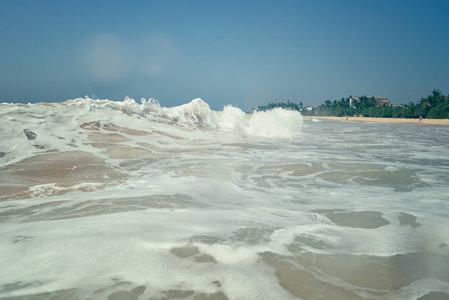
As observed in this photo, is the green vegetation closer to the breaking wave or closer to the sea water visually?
the breaking wave

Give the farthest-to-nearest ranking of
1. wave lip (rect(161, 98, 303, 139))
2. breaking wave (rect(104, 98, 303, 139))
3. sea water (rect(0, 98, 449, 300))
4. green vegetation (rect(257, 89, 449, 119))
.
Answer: green vegetation (rect(257, 89, 449, 119))
wave lip (rect(161, 98, 303, 139))
breaking wave (rect(104, 98, 303, 139))
sea water (rect(0, 98, 449, 300))

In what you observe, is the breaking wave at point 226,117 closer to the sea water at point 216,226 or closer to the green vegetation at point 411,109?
the sea water at point 216,226

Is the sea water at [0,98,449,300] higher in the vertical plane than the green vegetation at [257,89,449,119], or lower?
lower

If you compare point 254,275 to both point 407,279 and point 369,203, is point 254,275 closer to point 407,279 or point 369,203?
point 407,279

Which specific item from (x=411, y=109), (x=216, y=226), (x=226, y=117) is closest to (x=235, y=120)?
(x=226, y=117)

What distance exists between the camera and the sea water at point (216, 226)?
72.8 inches

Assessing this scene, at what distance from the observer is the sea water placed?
72.8 inches

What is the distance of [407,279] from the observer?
193cm

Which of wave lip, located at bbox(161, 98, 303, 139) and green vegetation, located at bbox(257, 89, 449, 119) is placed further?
green vegetation, located at bbox(257, 89, 449, 119)

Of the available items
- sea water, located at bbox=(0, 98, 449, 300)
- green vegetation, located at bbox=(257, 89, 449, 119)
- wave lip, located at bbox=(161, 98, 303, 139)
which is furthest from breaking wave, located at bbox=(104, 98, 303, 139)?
green vegetation, located at bbox=(257, 89, 449, 119)

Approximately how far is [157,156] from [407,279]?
575 centimetres

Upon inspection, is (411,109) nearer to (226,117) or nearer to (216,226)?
(226,117)

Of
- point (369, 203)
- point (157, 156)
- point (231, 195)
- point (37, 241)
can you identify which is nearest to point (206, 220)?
point (231, 195)

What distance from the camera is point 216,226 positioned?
279cm
